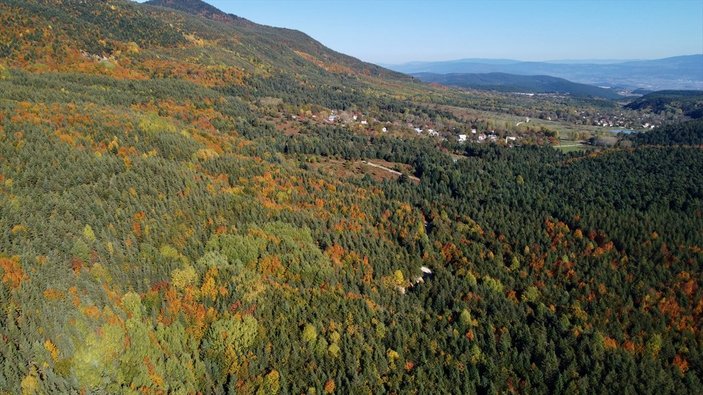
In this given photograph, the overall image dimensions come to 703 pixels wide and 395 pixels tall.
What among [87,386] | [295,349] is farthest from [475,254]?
[87,386]

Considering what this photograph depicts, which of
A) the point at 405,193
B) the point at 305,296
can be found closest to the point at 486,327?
the point at 305,296

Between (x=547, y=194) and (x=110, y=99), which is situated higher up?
(x=110, y=99)

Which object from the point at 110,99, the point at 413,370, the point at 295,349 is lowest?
the point at 413,370

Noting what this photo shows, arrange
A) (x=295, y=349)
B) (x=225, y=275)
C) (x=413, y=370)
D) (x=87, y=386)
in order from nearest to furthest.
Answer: (x=87, y=386)
(x=295, y=349)
(x=413, y=370)
(x=225, y=275)

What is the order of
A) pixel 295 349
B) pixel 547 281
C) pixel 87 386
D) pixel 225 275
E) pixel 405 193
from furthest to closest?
pixel 405 193, pixel 547 281, pixel 225 275, pixel 295 349, pixel 87 386

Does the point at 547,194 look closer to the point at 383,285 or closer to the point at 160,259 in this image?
the point at 383,285

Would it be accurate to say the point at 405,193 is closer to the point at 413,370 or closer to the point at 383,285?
the point at 383,285

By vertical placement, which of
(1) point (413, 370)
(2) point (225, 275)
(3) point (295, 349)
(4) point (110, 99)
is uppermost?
(4) point (110, 99)

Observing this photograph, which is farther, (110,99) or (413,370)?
(110,99)

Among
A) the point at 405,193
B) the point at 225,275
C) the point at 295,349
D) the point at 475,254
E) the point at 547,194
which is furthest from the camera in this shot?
the point at 547,194
